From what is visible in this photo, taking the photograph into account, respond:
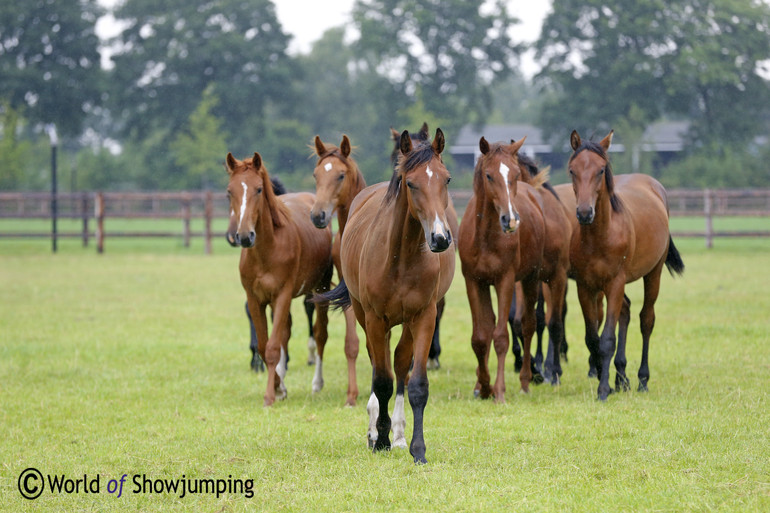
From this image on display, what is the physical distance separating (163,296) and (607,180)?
9.77m

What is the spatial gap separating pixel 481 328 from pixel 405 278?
2.09m

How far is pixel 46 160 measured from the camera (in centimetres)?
5547

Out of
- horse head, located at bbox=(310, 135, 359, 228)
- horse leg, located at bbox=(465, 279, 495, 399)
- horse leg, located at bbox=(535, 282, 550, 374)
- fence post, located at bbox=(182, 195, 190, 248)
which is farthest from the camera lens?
fence post, located at bbox=(182, 195, 190, 248)

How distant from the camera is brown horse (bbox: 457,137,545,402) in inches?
265

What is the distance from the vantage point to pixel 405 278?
5230 millimetres

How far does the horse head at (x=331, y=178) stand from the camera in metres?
7.32

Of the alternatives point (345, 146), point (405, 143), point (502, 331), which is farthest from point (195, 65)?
point (405, 143)

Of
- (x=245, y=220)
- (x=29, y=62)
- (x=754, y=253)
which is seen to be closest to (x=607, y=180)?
(x=245, y=220)

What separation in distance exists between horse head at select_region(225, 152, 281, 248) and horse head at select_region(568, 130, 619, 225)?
8.70 feet

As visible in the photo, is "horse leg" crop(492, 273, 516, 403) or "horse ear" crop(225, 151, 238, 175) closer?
"horse leg" crop(492, 273, 516, 403)

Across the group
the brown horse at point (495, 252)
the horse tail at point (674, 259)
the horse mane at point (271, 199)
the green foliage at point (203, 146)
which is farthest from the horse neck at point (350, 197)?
the green foliage at point (203, 146)

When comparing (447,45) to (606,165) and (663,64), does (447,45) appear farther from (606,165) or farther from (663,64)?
(606,165)

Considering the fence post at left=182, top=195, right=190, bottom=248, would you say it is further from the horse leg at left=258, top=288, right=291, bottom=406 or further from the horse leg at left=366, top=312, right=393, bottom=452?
the horse leg at left=366, top=312, right=393, bottom=452

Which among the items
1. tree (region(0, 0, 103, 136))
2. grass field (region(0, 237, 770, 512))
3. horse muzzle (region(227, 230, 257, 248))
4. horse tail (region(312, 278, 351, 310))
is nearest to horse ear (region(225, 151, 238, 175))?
horse muzzle (region(227, 230, 257, 248))
